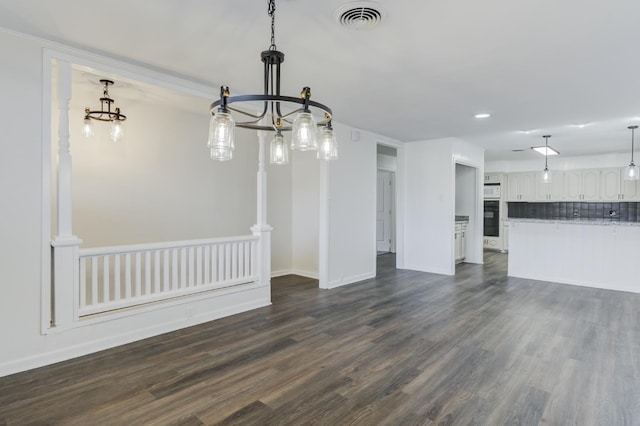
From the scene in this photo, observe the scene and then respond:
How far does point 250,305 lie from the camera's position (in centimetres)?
423

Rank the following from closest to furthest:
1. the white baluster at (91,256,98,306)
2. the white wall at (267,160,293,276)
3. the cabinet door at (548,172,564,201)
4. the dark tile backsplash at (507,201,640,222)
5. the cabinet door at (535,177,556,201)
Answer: the white baluster at (91,256,98,306) → the white wall at (267,160,293,276) → the dark tile backsplash at (507,201,640,222) → the cabinet door at (548,172,564,201) → the cabinet door at (535,177,556,201)

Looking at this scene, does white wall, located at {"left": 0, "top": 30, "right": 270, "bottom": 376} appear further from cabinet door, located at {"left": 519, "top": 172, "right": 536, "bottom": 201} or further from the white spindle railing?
cabinet door, located at {"left": 519, "top": 172, "right": 536, "bottom": 201}

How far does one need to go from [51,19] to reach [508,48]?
3261 mm

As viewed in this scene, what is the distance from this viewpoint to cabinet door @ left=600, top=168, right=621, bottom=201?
7.89 m

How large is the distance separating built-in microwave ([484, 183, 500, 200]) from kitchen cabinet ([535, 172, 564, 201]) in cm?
92

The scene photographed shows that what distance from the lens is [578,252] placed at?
18.7ft

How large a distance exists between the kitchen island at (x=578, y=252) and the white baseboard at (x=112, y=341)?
4839 millimetres

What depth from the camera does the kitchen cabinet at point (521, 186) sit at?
359 inches

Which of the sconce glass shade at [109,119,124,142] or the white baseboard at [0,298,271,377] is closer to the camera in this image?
the white baseboard at [0,298,271,377]

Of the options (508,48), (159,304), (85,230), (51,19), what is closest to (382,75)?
(508,48)

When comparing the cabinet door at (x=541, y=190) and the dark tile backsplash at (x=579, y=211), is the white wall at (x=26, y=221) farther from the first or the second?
the dark tile backsplash at (x=579, y=211)

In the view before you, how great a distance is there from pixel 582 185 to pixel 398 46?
7.97 metres

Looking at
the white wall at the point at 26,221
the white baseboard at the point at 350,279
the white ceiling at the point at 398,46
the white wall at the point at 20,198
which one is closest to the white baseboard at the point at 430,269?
the white baseboard at the point at 350,279

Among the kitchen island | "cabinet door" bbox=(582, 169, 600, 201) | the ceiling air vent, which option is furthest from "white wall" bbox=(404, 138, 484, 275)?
the ceiling air vent
